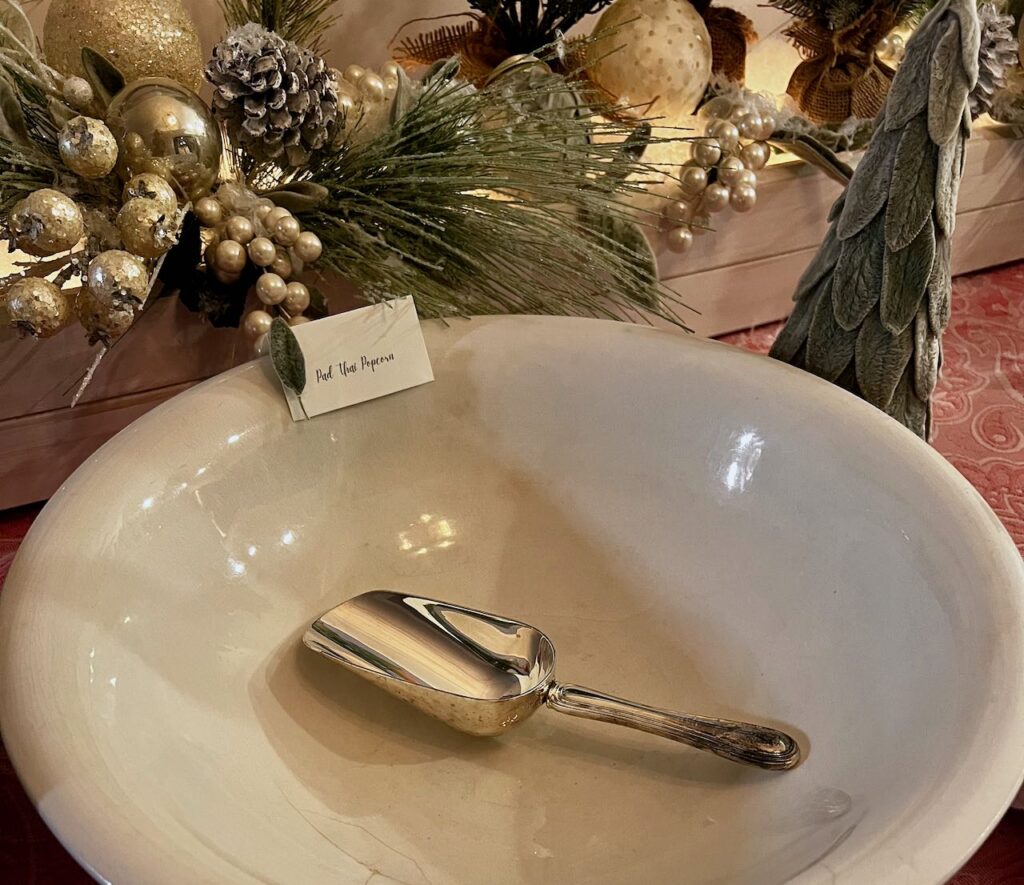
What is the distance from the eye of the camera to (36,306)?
0.50 m

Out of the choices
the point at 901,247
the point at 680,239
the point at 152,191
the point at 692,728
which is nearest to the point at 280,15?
the point at 152,191

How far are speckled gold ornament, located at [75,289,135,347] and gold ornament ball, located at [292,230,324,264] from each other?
0.33 ft

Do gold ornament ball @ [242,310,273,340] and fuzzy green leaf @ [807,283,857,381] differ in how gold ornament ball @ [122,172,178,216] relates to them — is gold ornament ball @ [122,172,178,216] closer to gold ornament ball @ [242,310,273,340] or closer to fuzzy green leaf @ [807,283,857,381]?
gold ornament ball @ [242,310,273,340]

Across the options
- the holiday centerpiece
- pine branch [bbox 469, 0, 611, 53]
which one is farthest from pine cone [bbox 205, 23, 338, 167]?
pine branch [bbox 469, 0, 611, 53]

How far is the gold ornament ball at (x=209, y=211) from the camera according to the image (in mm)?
561

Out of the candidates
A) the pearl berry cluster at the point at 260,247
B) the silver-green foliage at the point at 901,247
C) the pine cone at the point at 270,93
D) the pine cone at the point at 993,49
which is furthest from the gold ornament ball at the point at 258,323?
the pine cone at the point at 993,49

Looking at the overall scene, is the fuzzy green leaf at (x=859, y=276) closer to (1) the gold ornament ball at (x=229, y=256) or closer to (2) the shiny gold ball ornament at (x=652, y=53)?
(2) the shiny gold ball ornament at (x=652, y=53)

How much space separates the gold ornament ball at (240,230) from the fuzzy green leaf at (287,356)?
73mm

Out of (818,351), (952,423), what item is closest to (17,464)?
(818,351)

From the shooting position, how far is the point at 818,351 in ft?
1.99

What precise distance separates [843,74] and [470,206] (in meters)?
0.49

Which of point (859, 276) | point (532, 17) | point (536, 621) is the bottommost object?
point (536, 621)

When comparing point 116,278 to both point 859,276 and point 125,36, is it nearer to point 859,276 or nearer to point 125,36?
point 125,36

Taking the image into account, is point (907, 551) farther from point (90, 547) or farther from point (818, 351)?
point (90, 547)
